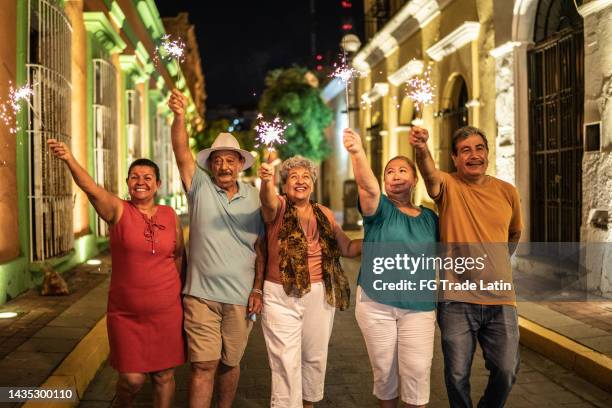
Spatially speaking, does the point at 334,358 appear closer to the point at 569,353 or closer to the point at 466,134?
the point at 569,353

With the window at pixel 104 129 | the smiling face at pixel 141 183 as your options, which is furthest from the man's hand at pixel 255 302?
the window at pixel 104 129

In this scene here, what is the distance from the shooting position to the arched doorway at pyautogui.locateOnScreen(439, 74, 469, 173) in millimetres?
12982

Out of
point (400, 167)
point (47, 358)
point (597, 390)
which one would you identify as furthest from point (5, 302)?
point (597, 390)

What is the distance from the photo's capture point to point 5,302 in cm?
731

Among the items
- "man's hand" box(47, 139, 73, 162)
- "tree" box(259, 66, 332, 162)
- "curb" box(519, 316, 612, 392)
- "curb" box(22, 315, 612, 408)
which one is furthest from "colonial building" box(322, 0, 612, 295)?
"tree" box(259, 66, 332, 162)

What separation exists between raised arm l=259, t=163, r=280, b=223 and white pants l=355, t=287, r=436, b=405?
29.2 inches

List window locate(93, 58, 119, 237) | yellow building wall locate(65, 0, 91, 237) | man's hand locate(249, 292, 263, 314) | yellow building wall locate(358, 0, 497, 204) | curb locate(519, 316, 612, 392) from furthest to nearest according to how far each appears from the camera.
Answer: window locate(93, 58, 119, 237) < yellow building wall locate(65, 0, 91, 237) < yellow building wall locate(358, 0, 497, 204) < curb locate(519, 316, 612, 392) < man's hand locate(249, 292, 263, 314)

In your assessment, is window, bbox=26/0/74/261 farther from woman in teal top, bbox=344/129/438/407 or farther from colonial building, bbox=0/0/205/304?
woman in teal top, bbox=344/129/438/407

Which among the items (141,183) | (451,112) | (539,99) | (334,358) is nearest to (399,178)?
(141,183)

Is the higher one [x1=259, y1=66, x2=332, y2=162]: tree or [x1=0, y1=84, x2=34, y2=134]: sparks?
[x1=259, y1=66, x2=332, y2=162]: tree

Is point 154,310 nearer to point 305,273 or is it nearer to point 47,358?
point 305,273

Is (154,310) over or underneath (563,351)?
over

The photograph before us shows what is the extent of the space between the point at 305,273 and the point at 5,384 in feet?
7.68

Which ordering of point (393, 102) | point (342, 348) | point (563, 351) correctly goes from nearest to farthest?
point (563, 351) → point (342, 348) → point (393, 102)
